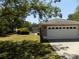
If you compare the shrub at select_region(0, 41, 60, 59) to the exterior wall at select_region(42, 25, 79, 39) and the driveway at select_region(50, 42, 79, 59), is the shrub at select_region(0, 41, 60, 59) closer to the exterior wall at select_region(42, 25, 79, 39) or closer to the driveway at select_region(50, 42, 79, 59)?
the driveway at select_region(50, 42, 79, 59)

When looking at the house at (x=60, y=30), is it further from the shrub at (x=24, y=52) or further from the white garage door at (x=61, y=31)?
the shrub at (x=24, y=52)

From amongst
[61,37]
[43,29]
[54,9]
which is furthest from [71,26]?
[54,9]

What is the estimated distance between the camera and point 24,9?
20.4 m

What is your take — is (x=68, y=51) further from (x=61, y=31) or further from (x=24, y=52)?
(x=61, y=31)

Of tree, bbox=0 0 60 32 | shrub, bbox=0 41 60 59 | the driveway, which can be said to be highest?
tree, bbox=0 0 60 32

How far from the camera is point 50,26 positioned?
1411 inches

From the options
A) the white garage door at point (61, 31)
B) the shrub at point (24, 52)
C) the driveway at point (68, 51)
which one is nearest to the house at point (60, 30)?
the white garage door at point (61, 31)

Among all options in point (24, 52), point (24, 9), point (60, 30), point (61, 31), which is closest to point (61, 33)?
point (61, 31)

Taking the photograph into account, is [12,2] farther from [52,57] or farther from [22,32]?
[22,32]

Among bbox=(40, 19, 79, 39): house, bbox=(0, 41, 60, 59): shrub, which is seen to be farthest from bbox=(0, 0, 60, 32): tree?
Result: bbox=(40, 19, 79, 39): house

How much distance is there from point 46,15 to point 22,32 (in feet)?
94.7

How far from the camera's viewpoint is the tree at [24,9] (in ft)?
66.1

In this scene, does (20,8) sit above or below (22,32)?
above

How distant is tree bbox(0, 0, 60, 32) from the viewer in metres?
20.2
